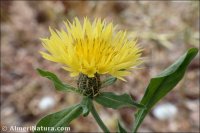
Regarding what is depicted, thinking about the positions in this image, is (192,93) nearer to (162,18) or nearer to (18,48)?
(162,18)

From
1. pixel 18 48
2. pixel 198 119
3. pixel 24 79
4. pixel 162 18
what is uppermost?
pixel 162 18

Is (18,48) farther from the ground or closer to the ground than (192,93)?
farther from the ground

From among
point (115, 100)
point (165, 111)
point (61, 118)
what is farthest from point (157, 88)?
point (165, 111)

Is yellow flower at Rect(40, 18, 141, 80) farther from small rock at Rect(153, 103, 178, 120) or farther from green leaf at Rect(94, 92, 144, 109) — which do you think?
small rock at Rect(153, 103, 178, 120)

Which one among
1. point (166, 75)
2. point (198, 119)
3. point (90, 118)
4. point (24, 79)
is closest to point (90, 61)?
point (166, 75)

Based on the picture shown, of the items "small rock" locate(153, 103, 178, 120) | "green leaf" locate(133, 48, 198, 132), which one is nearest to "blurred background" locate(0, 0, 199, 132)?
"small rock" locate(153, 103, 178, 120)
